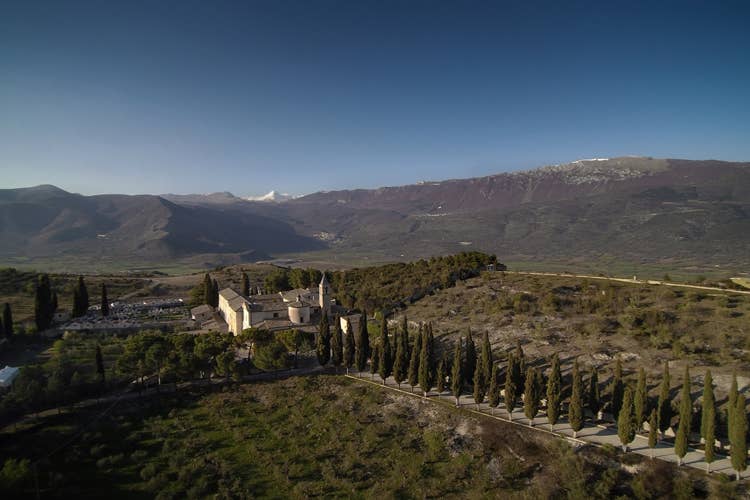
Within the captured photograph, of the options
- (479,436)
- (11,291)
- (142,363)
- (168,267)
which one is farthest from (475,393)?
(168,267)

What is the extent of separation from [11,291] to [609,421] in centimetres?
8603

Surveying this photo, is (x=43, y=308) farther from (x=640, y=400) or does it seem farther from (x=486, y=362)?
(x=640, y=400)

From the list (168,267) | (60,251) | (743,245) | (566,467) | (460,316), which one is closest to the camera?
(566,467)

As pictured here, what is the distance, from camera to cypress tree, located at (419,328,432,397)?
32.3 metres

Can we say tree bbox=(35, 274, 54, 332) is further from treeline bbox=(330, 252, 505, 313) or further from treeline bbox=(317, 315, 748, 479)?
treeline bbox=(330, 252, 505, 313)

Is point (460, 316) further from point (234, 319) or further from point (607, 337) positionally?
point (234, 319)

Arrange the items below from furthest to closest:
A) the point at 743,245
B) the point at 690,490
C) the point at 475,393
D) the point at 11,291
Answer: the point at 743,245 < the point at 11,291 < the point at 475,393 < the point at 690,490

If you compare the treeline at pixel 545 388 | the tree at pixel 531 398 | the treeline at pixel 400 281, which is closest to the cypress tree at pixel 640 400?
the treeline at pixel 545 388

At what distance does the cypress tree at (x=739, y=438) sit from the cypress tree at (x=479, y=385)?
13.5 meters

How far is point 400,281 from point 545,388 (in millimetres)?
35281

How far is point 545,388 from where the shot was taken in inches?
1155

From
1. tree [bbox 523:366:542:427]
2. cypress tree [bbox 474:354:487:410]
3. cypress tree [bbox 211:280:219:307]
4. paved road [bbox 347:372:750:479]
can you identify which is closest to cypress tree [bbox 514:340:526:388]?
tree [bbox 523:366:542:427]

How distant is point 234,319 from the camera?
4925cm

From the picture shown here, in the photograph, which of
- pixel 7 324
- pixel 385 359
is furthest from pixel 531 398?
pixel 7 324
